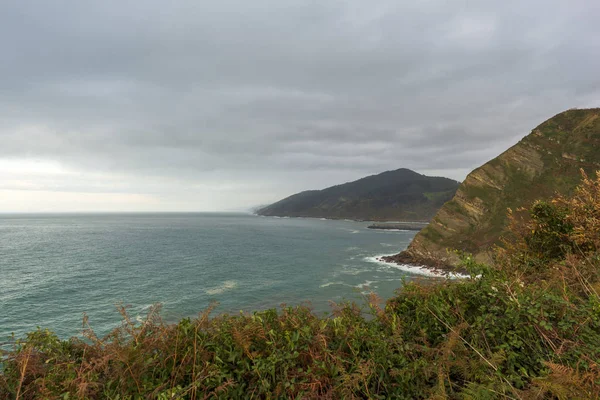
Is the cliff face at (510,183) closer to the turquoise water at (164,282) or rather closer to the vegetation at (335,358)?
the turquoise water at (164,282)

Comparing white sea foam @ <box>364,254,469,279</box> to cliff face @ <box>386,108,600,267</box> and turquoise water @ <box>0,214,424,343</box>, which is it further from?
cliff face @ <box>386,108,600,267</box>

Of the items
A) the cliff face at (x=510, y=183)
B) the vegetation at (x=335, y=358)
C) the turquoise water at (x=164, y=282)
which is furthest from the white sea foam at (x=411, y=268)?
the vegetation at (x=335, y=358)

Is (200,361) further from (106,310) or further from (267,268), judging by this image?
(267,268)

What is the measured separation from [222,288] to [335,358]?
42.4 meters

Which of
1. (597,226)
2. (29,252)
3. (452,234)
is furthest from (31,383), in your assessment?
(29,252)

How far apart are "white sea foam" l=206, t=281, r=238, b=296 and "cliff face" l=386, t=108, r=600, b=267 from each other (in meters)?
41.9

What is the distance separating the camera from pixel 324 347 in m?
5.43

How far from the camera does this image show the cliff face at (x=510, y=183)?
61469 millimetres

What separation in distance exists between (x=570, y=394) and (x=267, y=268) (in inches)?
2250

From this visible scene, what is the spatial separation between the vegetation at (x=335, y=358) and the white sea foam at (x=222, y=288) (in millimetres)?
37951

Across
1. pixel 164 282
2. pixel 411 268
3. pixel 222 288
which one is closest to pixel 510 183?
pixel 411 268

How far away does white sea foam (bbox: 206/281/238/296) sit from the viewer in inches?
1642

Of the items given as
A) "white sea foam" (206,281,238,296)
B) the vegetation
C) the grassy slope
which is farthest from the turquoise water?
the grassy slope

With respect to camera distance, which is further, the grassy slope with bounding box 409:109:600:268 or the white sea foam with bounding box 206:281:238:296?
the grassy slope with bounding box 409:109:600:268
